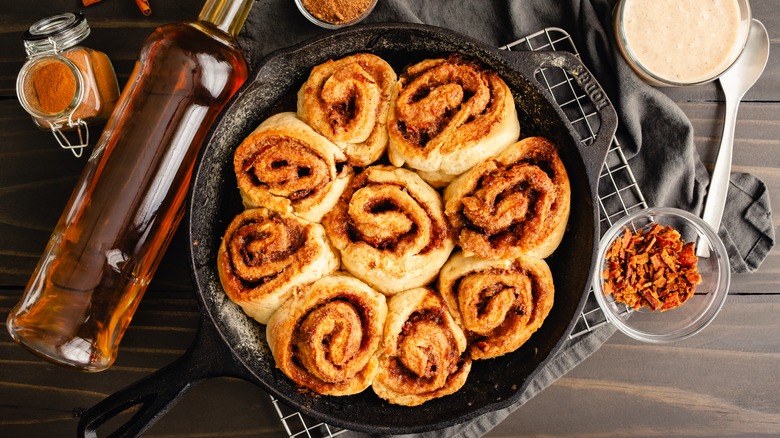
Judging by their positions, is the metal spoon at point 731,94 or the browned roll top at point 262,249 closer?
the browned roll top at point 262,249

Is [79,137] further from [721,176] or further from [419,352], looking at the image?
[721,176]

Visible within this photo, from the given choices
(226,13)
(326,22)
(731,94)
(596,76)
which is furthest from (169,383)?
(731,94)

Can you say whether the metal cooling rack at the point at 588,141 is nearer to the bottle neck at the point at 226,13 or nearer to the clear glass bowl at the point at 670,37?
the clear glass bowl at the point at 670,37

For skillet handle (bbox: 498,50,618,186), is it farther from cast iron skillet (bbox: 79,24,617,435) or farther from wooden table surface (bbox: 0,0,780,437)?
wooden table surface (bbox: 0,0,780,437)

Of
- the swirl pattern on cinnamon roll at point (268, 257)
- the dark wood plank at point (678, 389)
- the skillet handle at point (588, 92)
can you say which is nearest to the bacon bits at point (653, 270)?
the dark wood plank at point (678, 389)

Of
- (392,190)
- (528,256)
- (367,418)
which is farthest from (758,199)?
(367,418)

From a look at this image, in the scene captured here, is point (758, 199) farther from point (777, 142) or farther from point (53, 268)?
point (53, 268)
